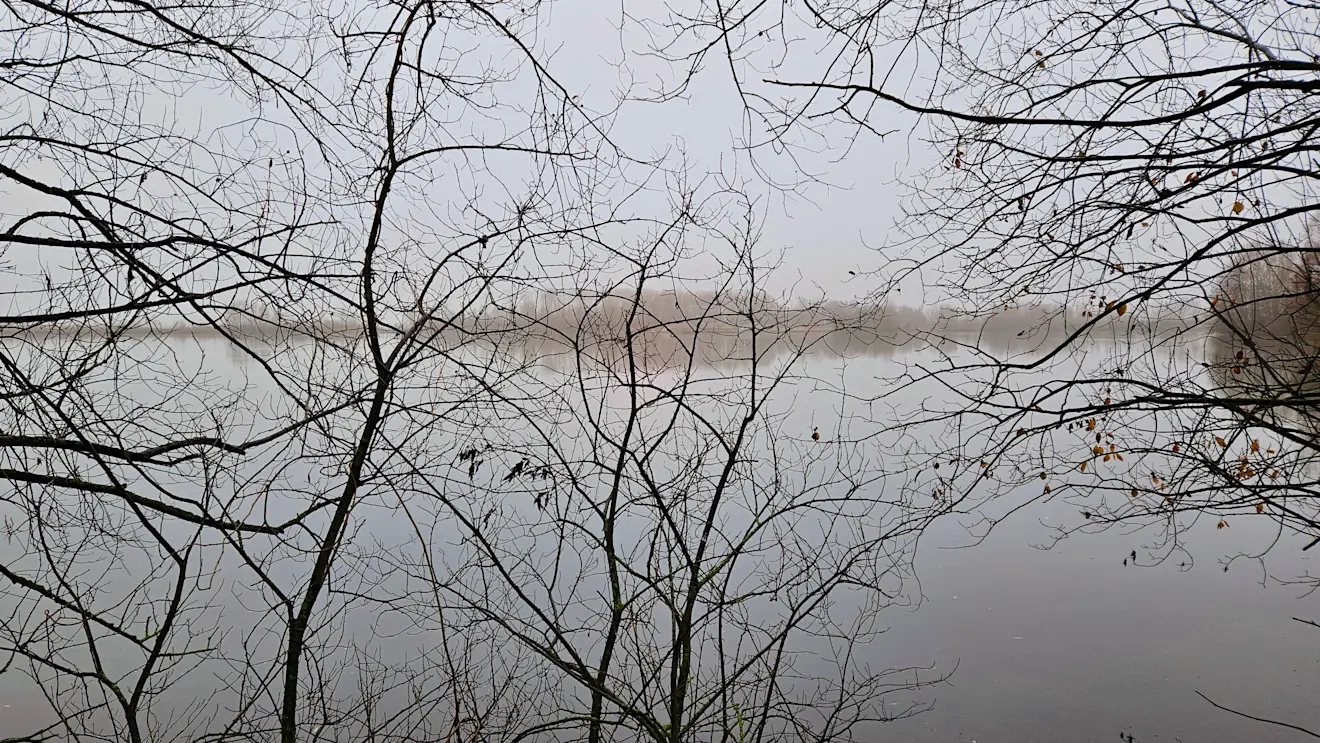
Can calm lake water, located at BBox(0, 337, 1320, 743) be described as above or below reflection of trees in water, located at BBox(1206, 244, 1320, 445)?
below

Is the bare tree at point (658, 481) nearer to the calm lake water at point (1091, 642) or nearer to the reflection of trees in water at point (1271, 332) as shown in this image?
the calm lake water at point (1091, 642)

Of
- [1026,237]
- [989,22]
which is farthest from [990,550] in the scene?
[989,22]

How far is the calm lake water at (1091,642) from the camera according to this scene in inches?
239

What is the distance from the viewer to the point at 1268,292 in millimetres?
4125

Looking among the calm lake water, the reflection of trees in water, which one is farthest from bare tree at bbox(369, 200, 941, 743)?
the reflection of trees in water

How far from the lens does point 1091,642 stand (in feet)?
24.3

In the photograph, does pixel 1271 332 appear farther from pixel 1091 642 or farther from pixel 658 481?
pixel 1091 642

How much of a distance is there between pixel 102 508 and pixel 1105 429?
452 cm

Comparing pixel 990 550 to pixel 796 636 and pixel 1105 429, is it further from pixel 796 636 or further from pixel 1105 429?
pixel 1105 429

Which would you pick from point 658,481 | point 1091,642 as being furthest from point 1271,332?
point 1091,642

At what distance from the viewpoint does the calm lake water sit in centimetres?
607

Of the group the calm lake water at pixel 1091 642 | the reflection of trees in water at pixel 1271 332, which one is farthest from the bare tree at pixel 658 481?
the reflection of trees in water at pixel 1271 332

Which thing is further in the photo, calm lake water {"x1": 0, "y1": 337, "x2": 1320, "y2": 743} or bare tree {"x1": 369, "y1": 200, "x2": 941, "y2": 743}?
calm lake water {"x1": 0, "y1": 337, "x2": 1320, "y2": 743}

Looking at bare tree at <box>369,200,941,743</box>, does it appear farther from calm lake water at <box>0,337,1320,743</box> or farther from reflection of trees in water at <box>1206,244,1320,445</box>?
reflection of trees in water at <box>1206,244,1320,445</box>
